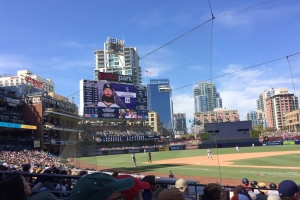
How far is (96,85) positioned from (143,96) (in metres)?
12.0

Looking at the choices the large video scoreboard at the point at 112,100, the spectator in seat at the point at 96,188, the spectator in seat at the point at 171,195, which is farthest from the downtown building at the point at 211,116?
the large video scoreboard at the point at 112,100

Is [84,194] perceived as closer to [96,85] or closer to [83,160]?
[83,160]

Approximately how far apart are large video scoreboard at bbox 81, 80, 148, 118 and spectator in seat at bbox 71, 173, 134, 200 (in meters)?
48.0

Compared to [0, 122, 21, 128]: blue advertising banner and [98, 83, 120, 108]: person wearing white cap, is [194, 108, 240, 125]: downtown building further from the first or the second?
[0, 122, 21, 128]: blue advertising banner

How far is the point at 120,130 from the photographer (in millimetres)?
65250

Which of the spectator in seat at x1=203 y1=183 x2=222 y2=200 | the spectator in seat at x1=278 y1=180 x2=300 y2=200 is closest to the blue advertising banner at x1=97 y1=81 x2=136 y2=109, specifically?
the spectator in seat at x1=203 y1=183 x2=222 y2=200

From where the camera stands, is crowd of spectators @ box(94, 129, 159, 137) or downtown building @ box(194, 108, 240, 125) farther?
crowd of spectators @ box(94, 129, 159, 137)

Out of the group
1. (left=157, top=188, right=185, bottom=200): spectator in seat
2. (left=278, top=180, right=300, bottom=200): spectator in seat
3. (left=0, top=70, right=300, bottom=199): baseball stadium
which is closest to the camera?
(left=157, top=188, right=185, bottom=200): spectator in seat

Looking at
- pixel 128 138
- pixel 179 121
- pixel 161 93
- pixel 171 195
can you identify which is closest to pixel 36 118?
pixel 128 138

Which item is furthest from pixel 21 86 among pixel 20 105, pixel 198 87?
pixel 198 87

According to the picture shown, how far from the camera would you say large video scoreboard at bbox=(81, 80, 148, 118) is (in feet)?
172

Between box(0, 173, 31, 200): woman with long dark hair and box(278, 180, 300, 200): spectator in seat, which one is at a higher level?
box(0, 173, 31, 200): woman with long dark hair

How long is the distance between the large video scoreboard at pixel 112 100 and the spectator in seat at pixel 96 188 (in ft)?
158

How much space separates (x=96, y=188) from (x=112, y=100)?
176 feet
